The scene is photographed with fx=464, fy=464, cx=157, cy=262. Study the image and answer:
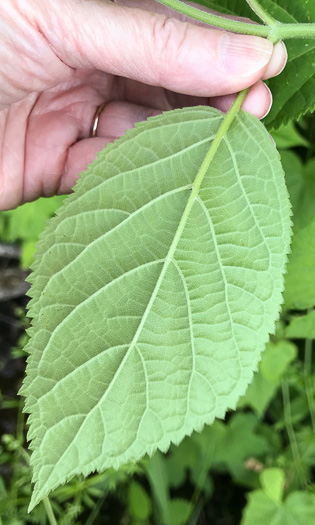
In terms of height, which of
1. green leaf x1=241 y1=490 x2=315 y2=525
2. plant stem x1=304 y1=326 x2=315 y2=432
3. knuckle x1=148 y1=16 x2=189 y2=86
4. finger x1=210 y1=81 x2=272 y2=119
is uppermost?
knuckle x1=148 y1=16 x2=189 y2=86

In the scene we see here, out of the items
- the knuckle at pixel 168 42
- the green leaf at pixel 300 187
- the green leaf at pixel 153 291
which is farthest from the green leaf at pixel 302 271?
the knuckle at pixel 168 42

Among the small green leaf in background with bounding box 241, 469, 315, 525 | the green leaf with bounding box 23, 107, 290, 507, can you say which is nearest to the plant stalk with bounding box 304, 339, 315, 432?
the small green leaf in background with bounding box 241, 469, 315, 525

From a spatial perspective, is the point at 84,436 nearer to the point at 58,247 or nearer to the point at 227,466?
the point at 58,247

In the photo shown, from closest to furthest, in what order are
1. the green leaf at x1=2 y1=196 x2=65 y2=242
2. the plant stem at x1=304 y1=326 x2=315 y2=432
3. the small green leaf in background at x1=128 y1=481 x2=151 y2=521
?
the plant stem at x1=304 y1=326 x2=315 y2=432, the small green leaf in background at x1=128 y1=481 x2=151 y2=521, the green leaf at x1=2 y1=196 x2=65 y2=242

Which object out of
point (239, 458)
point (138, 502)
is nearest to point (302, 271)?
point (239, 458)

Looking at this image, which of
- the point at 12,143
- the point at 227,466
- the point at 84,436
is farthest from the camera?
the point at 227,466

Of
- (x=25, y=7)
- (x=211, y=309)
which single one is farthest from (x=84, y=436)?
(x=25, y=7)

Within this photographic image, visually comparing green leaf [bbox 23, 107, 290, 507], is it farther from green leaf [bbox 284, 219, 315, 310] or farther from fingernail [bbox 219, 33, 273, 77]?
green leaf [bbox 284, 219, 315, 310]
